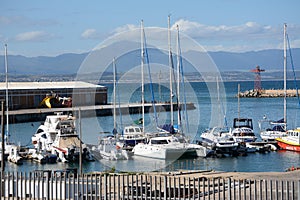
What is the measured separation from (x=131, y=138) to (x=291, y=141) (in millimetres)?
11425

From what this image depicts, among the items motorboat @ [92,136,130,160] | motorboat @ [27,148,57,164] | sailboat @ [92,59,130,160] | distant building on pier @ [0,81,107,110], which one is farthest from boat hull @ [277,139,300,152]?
→ distant building on pier @ [0,81,107,110]

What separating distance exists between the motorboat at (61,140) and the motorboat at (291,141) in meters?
14.4

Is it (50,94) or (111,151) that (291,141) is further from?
(50,94)

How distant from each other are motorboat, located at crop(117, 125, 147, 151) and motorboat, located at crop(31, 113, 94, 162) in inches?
108

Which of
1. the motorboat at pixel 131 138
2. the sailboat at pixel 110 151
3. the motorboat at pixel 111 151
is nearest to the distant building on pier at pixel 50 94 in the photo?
the motorboat at pixel 131 138

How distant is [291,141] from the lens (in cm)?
5100

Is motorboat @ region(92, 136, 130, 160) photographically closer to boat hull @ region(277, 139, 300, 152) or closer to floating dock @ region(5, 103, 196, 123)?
boat hull @ region(277, 139, 300, 152)

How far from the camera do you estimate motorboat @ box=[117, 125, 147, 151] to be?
4884 centimetres

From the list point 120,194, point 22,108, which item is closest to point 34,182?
point 120,194

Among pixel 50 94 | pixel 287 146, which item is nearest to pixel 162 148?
pixel 287 146

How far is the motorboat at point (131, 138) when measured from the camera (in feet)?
160

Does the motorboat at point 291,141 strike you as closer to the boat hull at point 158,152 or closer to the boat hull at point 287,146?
the boat hull at point 287,146

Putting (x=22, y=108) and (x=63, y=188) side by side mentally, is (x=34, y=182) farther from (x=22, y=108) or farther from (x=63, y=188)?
(x=22, y=108)

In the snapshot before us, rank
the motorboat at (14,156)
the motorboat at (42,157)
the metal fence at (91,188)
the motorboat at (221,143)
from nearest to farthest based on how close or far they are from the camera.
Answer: the metal fence at (91,188), the motorboat at (42,157), the motorboat at (14,156), the motorboat at (221,143)
